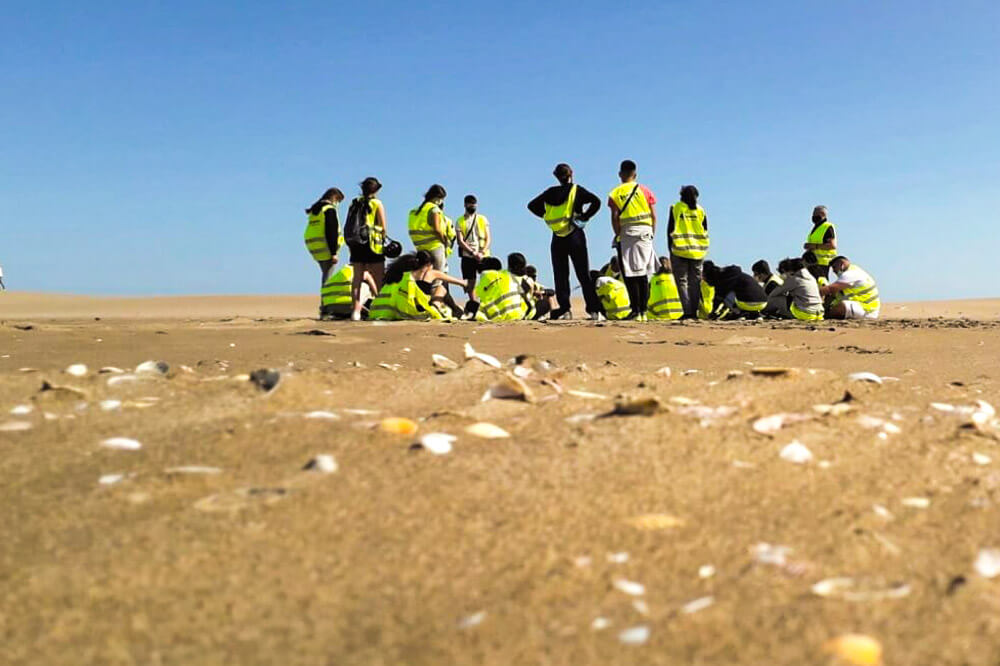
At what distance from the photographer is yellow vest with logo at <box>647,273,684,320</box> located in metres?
9.67

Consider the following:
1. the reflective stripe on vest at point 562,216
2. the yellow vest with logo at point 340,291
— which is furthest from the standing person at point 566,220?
the yellow vest with logo at point 340,291

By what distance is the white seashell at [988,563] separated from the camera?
4.60ft

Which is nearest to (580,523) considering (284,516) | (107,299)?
(284,516)

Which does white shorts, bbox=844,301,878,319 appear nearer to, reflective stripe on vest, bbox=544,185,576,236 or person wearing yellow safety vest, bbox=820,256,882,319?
person wearing yellow safety vest, bbox=820,256,882,319

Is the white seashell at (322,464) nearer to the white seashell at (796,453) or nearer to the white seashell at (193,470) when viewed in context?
the white seashell at (193,470)

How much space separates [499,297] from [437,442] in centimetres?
700

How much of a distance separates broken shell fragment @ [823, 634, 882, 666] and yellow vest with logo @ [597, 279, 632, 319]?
28.4 feet

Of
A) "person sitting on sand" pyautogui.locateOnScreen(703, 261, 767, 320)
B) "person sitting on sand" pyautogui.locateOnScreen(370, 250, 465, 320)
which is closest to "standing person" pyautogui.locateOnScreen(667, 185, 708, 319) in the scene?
"person sitting on sand" pyautogui.locateOnScreen(703, 261, 767, 320)

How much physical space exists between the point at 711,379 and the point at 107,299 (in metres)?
26.8

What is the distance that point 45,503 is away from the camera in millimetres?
1650

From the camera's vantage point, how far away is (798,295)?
9.27 m

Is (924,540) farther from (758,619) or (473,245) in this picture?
(473,245)

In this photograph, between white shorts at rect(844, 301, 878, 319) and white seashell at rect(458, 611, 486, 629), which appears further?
white shorts at rect(844, 301, 878, 319)

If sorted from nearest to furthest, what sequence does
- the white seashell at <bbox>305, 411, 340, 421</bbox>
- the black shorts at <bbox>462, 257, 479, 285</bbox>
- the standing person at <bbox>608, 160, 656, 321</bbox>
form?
1. the white seashell at <bbox>305, 411, 340, 421</bbox>
2. the standing person at <bbox>608, 160, 656, 321</bbox>
3. the black shorts at <bbox>462, 257, 479, 285</bbox>
